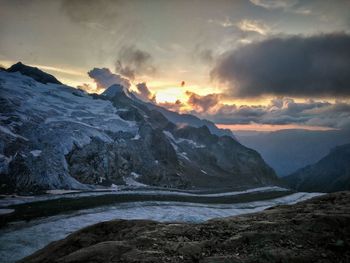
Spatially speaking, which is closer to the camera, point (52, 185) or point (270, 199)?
point (52, 185)

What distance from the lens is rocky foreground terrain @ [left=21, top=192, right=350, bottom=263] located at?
25.2 meters

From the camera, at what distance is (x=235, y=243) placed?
89.3ft

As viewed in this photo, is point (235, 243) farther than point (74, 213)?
No

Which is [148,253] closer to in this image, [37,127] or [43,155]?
[43,155]

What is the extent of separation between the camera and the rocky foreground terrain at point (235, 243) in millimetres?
25156

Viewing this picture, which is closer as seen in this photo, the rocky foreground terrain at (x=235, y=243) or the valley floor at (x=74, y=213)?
the rocky foreground terrain at (x=235, y=243)

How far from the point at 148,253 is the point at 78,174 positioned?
148830 millimetres

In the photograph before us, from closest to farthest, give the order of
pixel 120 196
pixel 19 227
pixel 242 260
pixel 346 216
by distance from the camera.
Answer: pixel 242 260
pixel 346 216
pixel 19 227
pixel 120 196

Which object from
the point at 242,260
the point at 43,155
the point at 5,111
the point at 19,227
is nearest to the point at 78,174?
the point at 43,155

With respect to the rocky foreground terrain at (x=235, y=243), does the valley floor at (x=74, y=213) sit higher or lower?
lower

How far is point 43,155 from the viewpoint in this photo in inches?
6270

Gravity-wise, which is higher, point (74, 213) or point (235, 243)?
point (235, 243)

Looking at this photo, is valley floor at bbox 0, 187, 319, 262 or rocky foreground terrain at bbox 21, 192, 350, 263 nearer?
rocky foreground terrain at bbox 21, 192, 350, 263

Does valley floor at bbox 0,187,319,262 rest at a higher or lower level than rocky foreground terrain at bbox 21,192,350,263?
lower
